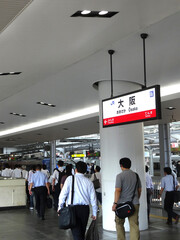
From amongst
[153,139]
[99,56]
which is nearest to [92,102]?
[99,56]

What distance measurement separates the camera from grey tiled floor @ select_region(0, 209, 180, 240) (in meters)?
7.35

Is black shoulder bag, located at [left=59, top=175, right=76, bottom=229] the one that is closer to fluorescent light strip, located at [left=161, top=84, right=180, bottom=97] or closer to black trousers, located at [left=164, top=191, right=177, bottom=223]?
black trousers, located at [left=164, top=191, right=177, bottom=223]

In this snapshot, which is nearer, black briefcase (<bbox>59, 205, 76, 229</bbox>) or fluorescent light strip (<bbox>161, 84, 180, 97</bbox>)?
black briefcase (<bbox>59, 205, 76, 229</bbox>)

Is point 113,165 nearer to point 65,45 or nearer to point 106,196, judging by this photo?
point 106,196

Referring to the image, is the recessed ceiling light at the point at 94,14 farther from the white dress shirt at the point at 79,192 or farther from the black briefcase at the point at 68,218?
the black briefcase at the point at 68,218

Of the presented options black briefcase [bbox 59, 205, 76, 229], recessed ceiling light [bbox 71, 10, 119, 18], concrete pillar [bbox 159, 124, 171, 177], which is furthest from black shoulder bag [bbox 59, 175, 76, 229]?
concrete pillar [bbox 159, 124, 171, 177]

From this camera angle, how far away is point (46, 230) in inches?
323

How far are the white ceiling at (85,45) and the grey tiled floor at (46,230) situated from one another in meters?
3.36

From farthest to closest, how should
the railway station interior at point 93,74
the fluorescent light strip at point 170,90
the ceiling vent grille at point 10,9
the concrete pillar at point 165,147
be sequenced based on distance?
the concrete pillar at point 165,147, the fluorescent light strip at point 170,90, the railway station interior at point 93,74, the ceiling vent grille at point 10,9

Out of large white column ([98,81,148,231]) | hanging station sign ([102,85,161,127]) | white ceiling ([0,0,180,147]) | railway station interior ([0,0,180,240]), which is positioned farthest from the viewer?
large white column ([98,81,148,231])

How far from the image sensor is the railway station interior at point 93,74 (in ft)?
13.5

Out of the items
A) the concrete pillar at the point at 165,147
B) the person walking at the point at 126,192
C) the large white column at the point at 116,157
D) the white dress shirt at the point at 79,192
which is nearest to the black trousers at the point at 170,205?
the large white column at the point at 116,157

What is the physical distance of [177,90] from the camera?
921 centimetres

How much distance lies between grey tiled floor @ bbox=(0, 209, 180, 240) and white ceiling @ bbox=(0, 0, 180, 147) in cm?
336
